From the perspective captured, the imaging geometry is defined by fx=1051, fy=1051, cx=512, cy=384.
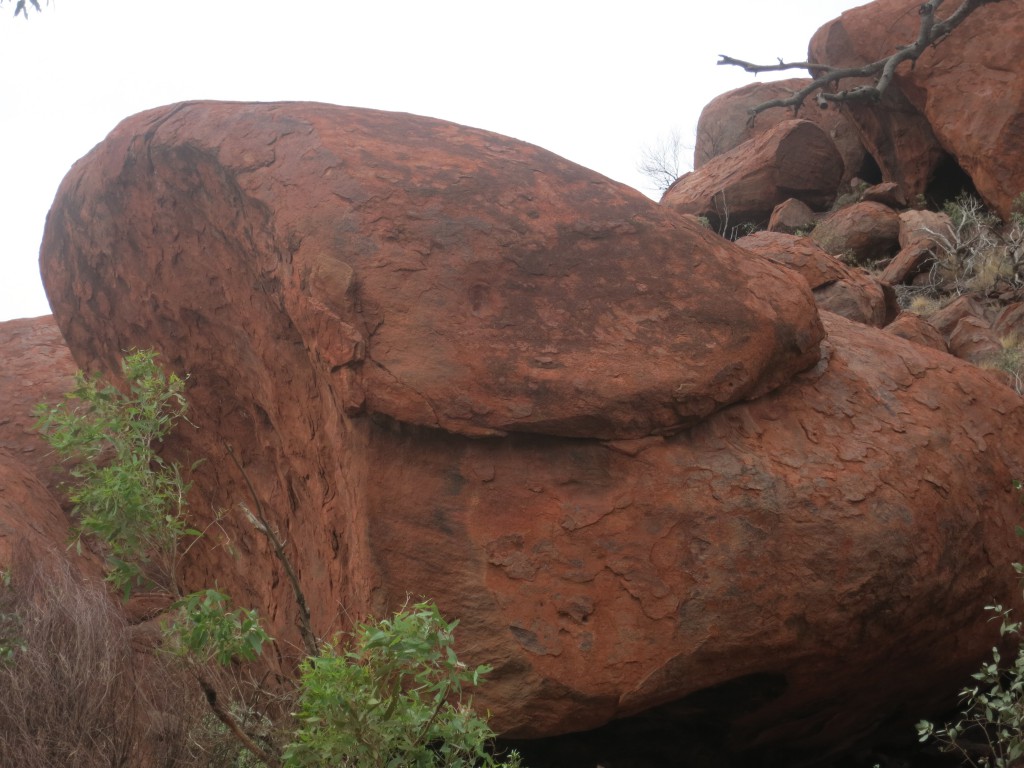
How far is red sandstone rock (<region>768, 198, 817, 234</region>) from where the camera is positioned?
12406 millimetres

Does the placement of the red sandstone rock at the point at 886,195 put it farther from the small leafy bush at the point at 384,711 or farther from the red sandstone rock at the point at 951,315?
the small leafy bush at the point at 384,711

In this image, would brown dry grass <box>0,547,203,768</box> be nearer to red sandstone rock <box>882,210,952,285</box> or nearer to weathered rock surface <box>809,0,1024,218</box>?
red sandstone rock <box>882,210,952,285</box>

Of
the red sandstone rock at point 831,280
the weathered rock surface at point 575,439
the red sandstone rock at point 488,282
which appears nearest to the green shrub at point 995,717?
the weathered rock surface at point 575,439

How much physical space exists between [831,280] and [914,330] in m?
0.84

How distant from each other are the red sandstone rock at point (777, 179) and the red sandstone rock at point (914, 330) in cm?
674

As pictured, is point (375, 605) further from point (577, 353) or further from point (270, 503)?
point (270, 503)

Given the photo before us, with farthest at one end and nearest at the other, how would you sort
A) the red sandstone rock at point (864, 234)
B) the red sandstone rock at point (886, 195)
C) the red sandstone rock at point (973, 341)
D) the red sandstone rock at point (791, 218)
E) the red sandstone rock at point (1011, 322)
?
1. the red sandstone rock at point (791, 218)
2. the red sandstone rock at point (886, 195)
3. the red sandstone rock at point (864, 234)
4. the red sandstone rock at point (1011, 322)
5. the red sandstone rock at point (973, 341)

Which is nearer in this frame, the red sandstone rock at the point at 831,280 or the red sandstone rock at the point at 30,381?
the red sandstone rock at the point at 30,381

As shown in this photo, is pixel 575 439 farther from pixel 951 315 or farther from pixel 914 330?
pixel 951 315

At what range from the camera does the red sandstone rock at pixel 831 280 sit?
22.9ft

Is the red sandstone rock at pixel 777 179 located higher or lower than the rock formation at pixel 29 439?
higher

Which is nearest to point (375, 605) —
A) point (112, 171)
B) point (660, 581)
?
point (660, 581)

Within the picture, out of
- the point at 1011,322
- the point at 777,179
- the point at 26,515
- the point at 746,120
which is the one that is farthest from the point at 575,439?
the point at 746,120

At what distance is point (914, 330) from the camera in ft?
21.0
